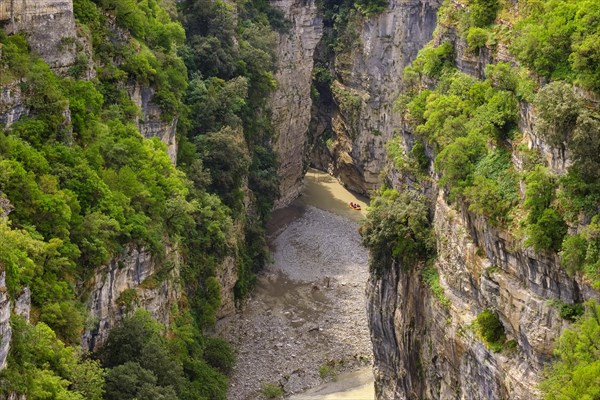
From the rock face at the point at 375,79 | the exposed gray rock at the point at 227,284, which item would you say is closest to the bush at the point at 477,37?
the exposed gray rock at the point at 227,284

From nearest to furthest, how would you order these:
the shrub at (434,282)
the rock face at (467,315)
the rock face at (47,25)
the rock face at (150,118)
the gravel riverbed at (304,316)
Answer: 1. the rock face at (467,315)
2. the shrub at (434,282)
3. the rock face at (47,25)
4. the rock face at (150,118)
5. the gravel riverbed at (304,316)

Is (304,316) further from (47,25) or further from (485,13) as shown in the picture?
(47,25)

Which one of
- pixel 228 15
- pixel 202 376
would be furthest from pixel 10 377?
pixel 228 15

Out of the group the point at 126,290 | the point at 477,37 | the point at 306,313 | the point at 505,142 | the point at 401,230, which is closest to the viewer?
the point at 505,142

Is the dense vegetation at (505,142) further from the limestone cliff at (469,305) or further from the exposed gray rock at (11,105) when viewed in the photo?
the exposed gray rock at (11,105)

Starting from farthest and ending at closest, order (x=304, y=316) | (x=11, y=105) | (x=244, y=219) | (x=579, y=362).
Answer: (x=244, y=219), (x=304, y=316), (x=11, y=105), (x=579, y=362)

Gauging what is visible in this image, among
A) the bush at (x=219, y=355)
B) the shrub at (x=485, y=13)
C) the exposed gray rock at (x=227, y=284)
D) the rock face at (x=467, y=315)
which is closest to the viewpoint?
the rock face at (x=467, y=315)


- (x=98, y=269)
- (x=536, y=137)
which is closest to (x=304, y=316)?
(x=98, y=269)
